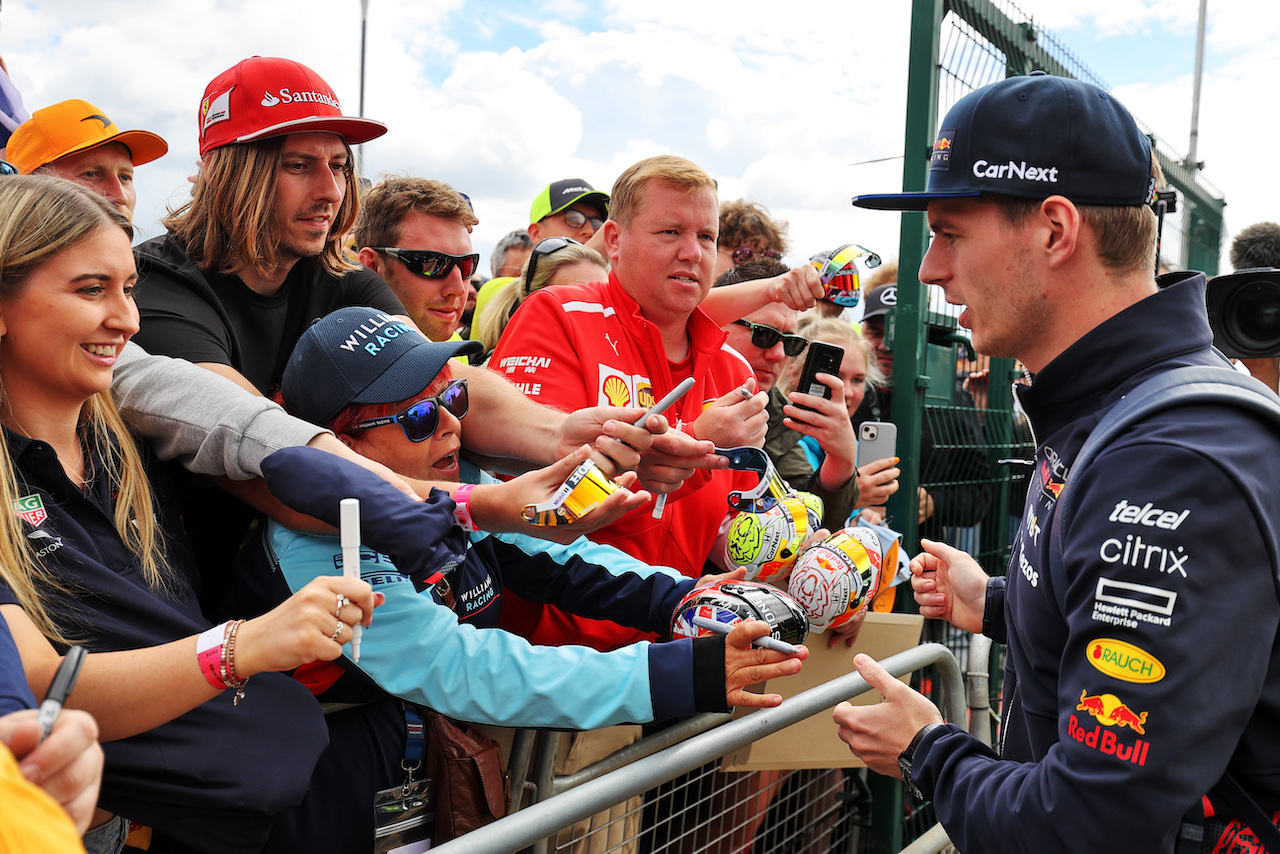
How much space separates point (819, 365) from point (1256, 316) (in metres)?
1.23

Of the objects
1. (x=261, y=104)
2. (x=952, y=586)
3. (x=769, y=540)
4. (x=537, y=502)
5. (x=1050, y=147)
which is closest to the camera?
(x=1050, y=147)

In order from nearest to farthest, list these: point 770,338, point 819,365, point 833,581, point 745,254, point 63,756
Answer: point 63,756 < point 833,581 < point 819,365 < point 770,338 < point 745,254

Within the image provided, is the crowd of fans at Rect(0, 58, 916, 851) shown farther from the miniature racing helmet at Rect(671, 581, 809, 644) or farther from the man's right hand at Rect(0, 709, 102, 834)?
the miniature racing helmet at Rect(671, 581, 809, 644)

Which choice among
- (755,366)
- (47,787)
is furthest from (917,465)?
(47,787)

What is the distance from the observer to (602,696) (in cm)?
188

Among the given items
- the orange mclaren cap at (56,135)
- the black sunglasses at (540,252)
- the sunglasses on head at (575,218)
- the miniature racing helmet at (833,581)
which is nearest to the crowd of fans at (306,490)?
the miniature racing helmet at (833,581)

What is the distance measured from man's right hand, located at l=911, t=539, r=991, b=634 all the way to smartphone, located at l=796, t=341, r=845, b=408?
0.93 meters

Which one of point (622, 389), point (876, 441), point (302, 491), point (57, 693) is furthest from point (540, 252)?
point (57, 693)

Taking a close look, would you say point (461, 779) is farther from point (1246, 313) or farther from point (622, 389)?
point (1246, 313)

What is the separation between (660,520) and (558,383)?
50cm

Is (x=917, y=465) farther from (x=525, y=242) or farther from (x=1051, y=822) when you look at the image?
(x=525, y=242)

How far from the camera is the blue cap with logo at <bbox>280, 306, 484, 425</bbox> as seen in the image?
199 centimetres

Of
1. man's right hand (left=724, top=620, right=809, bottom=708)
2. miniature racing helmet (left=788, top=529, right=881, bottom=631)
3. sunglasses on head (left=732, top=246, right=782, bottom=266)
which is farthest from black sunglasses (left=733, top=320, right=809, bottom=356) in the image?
man's right hand (left=724, top=620, right=809, bottom=708)

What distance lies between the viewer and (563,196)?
488cm
